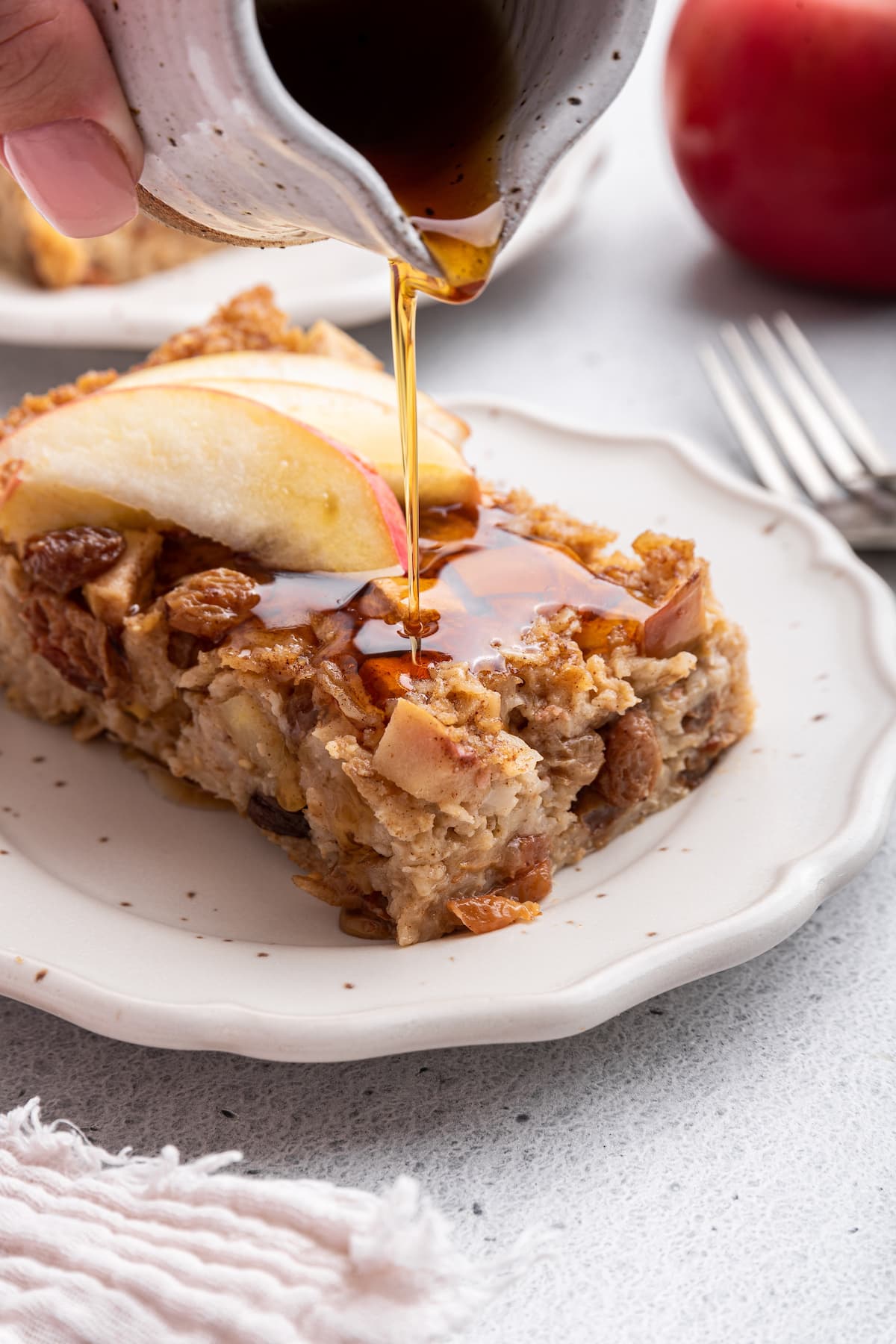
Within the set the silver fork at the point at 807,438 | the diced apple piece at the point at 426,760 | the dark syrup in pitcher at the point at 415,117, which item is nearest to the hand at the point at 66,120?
the dark syrup in pitcher at the point at 415,117

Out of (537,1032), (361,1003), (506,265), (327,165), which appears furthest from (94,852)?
(506,265)

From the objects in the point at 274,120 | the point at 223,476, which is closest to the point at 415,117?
the point at 274,120

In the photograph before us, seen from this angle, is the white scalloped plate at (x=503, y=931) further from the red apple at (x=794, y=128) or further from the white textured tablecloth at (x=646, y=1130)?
the red apple at (x=794, y=128)

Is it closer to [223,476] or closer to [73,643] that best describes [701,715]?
[223,476]

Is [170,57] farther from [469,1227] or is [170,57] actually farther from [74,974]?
[469,1227]

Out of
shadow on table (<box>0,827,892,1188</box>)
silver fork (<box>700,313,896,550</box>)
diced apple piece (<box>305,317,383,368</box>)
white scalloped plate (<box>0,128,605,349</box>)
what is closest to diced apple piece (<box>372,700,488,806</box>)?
shadow on table (<box>0,827,892,1188</box>)

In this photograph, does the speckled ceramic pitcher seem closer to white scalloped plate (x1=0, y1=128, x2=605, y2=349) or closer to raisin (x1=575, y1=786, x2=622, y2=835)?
raisin (x1=575, y1=786, x2=622, y2=835)
